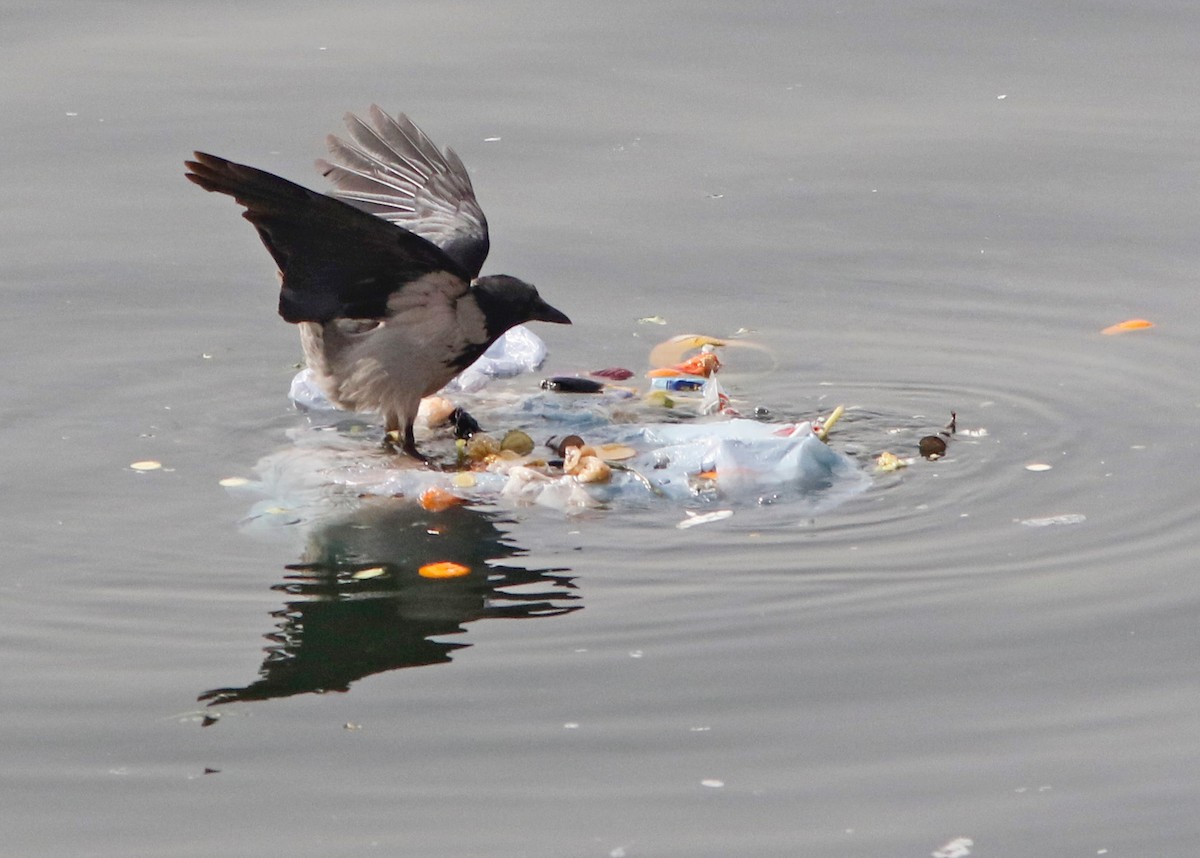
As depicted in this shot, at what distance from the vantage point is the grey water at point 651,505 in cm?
491

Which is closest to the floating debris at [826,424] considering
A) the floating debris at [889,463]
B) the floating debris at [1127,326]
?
the floating debris at [889,463]

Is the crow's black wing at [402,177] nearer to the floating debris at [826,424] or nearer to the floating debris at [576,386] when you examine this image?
the floating debris at [576,386]

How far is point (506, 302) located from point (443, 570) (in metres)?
1.56

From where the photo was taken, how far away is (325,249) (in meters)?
6.94

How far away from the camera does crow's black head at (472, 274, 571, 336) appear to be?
7500 millimetres

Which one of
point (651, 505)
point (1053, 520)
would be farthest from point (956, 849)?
point (651, 505)

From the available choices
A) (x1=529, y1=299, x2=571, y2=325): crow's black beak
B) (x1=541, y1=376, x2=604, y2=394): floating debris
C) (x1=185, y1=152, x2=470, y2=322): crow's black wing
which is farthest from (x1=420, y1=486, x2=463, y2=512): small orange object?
(x1=541, y1=376, x2=604, y2=394): floating debris

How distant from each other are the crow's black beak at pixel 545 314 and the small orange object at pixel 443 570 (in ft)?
5.12

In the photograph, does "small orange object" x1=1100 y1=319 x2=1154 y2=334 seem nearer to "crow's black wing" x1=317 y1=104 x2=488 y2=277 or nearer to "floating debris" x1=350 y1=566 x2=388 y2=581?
"crow's black wing" x1=317 y1=104 x2=488 y2=277

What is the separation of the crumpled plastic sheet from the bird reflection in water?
0.18m

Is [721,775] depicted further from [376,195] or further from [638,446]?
[376,195]

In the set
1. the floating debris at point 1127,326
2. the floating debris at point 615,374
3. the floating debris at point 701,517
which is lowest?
the floating debris at point 701,517

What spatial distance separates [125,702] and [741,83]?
6377 millimetres

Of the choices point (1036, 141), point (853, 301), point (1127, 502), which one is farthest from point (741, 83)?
point (1127, 502)
